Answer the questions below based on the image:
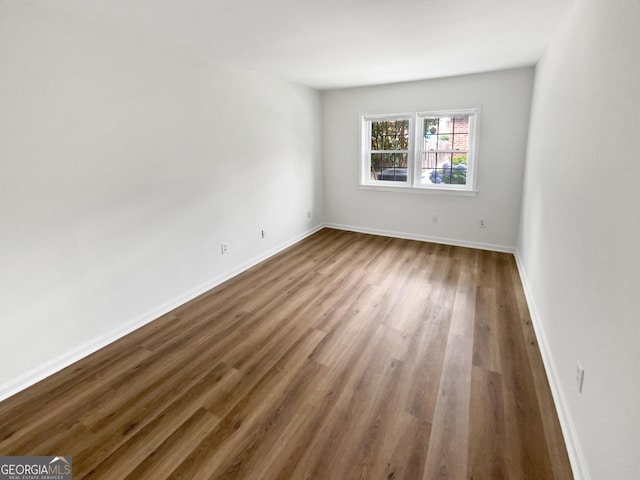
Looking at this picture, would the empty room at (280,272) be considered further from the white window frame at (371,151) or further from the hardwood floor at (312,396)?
the white window frame at (371,151)

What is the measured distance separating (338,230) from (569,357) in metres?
4.23

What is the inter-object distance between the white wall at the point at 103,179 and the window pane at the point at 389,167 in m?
2.26

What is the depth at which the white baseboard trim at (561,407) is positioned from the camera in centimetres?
146

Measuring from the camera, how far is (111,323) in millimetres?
2680

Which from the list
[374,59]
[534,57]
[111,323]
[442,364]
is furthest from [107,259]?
[534,57]

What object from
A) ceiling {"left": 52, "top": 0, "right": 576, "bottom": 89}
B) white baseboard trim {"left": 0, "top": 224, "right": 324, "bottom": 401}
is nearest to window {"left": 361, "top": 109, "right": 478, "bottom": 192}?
ceiling {"left": 52, "top": 0, "right": 576, "bottom": 89}

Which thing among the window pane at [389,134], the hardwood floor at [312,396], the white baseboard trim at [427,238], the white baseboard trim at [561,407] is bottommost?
the hardwood floor at [312,396]

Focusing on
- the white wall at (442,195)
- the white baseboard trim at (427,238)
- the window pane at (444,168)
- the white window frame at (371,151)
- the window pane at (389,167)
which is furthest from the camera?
the window pane at (389,167)

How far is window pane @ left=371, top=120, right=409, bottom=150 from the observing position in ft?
16.7

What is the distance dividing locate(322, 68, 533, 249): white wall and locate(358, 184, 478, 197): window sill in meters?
0.05

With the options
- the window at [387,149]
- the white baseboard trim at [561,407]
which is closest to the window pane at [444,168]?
the window at [387,149]

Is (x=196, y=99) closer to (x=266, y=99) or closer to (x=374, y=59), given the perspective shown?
(x=266, y=99)

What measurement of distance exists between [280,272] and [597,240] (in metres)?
3.12

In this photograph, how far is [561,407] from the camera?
1.80 metres
